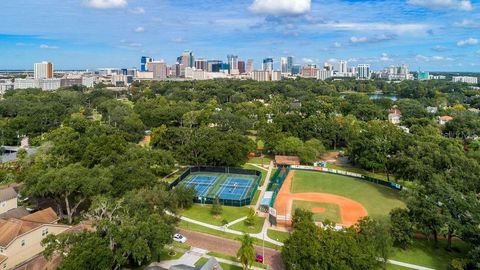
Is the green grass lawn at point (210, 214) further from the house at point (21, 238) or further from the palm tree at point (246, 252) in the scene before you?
the house at point (21, 238)

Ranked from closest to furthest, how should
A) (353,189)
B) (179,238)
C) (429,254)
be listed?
1. (429,254)
2. (179,238)
3. (353,189)

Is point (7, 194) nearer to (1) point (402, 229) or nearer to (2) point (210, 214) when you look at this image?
(2) point (210, 214)

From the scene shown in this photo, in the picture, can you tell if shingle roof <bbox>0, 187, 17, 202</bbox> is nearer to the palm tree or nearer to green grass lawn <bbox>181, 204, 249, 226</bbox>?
green grass lawn <bbox>181, 204, 249, 226</bbox>

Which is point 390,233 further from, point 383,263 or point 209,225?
point 209,225

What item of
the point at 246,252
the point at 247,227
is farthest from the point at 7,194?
the point at 246,252

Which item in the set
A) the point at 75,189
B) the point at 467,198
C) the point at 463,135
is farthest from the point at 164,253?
the point at 463,135

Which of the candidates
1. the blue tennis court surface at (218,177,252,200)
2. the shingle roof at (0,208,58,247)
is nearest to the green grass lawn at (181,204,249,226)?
the blue tennis court surface at (218,177,252,200)
